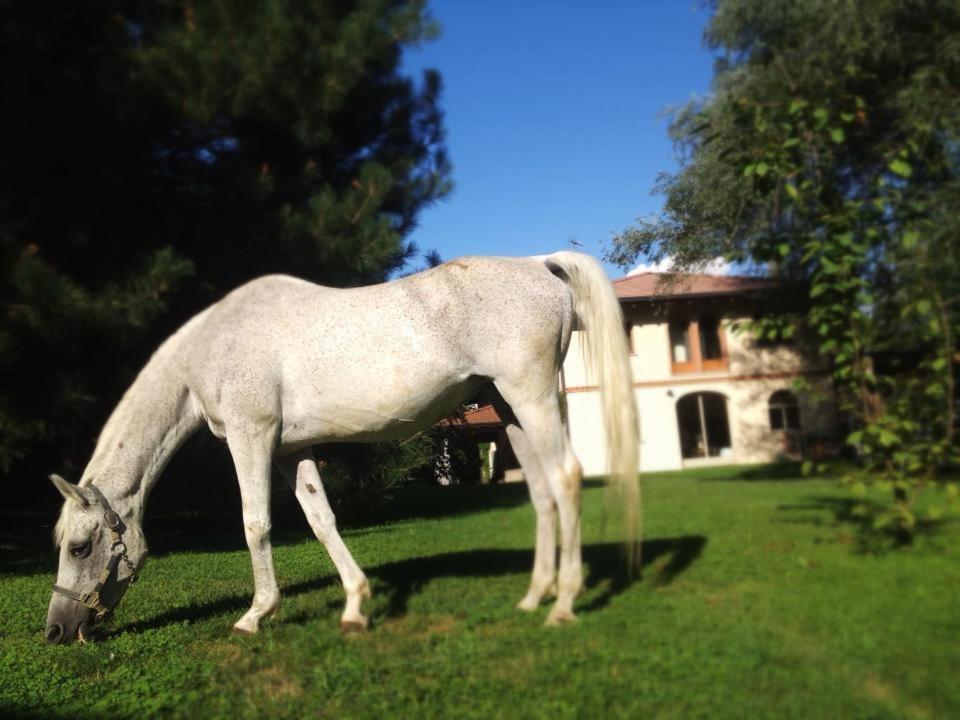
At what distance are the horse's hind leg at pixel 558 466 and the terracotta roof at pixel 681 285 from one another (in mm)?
696

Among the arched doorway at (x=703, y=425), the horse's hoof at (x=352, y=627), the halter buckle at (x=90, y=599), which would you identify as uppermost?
the arched doorway at (x=703, y=425)

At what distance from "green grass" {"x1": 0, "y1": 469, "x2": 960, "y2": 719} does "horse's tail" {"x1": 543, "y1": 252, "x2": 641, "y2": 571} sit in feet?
0.60

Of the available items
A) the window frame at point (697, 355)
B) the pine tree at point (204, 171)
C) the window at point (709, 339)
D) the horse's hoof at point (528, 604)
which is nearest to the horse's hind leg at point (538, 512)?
the horse's hoof at point (528, 604)

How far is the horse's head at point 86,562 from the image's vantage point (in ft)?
12.4

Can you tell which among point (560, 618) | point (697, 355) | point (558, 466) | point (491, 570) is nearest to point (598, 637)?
point (560, 618)

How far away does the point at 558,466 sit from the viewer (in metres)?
2.98

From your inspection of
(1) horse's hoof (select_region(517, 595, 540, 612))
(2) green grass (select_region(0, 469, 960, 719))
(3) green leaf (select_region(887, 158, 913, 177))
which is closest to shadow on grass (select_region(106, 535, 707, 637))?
(2) green grass (select_region(0, 469, 960, 719))

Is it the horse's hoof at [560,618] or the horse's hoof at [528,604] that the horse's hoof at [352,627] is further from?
the horse's hoof at [560,618]

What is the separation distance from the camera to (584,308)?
3273 millimetres

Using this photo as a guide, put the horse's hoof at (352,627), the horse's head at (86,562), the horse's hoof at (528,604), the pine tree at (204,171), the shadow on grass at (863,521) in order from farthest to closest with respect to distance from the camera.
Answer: the horse's head at (86,562) < the pine tree at (204,171) < the horse's hoof at (352,627) < the horse's hoof at (528,604) < the shadow on grass at (863,521)

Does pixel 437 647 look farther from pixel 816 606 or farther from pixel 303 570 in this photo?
pixel 303 570

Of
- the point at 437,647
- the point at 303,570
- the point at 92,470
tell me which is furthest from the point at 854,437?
the point at 92,470

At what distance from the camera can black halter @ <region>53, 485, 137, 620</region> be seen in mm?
3809

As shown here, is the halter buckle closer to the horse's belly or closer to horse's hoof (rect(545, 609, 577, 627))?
the horse's belly
